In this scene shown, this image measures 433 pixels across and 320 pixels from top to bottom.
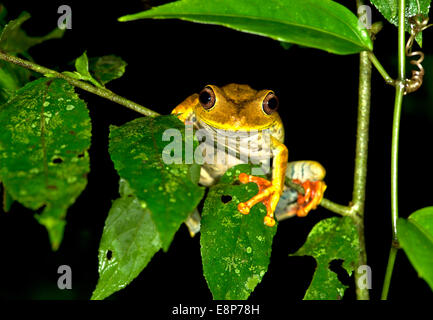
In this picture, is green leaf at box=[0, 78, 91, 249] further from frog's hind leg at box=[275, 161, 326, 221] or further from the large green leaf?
frog's hind leg at box=[275, 161, 326, 221]

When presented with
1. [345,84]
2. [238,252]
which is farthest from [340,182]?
[238,252]

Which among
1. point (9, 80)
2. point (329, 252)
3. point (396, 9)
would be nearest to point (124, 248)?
point (9, 80)

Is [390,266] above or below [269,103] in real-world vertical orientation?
below

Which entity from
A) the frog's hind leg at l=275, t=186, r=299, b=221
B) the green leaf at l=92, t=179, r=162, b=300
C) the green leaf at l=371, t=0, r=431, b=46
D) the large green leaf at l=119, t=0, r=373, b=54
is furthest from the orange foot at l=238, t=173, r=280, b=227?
the frog's hind leg at l=275, t=186, r=299, b=221

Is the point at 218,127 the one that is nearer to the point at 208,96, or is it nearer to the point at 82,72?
the point at 208,96

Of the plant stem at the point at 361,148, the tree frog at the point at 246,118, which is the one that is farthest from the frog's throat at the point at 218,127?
the plant stem at the point at 361,148

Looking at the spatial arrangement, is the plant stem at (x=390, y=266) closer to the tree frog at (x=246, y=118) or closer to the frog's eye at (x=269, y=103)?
the tree frog at (x=246, y=118)
